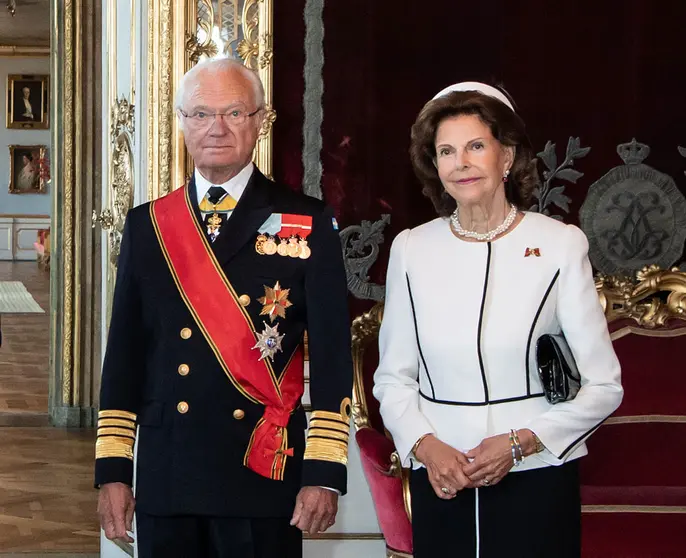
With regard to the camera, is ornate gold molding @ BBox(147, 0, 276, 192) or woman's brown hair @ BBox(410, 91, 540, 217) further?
ornate gold molding @ BBox(147, 0, 276, 192)

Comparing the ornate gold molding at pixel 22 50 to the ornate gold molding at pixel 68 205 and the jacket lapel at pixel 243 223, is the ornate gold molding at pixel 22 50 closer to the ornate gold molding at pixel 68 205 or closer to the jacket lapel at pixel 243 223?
the ornate gold molding at pixel 68 205

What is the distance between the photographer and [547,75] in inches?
169

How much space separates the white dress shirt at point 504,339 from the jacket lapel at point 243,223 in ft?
1.11

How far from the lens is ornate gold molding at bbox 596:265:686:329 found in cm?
367

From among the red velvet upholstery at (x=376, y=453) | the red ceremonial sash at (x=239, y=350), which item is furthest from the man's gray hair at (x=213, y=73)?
the red velvet upholstery at (x=376, y=453)

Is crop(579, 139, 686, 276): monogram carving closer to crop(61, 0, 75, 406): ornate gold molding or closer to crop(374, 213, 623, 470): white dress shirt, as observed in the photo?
crop(374, 213, 623, 470): white dress shirt

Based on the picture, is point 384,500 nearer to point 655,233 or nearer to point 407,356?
point 407,356

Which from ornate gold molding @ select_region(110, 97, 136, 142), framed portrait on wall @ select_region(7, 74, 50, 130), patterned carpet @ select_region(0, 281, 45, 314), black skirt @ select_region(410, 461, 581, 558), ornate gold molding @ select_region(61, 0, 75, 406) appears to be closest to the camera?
black skirt @ select_region(410, 461, 581, 558)

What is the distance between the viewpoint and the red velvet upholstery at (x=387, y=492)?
321 centimetres

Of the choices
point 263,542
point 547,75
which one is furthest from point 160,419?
point 547,75

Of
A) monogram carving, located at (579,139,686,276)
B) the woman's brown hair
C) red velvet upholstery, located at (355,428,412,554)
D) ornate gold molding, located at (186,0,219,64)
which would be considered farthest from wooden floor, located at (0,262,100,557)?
the woman's brown hair

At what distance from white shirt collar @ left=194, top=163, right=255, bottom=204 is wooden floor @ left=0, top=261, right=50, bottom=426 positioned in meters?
4.92

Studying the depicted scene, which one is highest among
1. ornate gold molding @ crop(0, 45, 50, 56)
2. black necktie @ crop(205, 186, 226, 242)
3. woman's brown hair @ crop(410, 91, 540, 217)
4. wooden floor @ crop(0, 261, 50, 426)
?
ornate gold molding @ crop(0, 45, 50, 56)

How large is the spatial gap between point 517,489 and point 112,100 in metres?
2.32
